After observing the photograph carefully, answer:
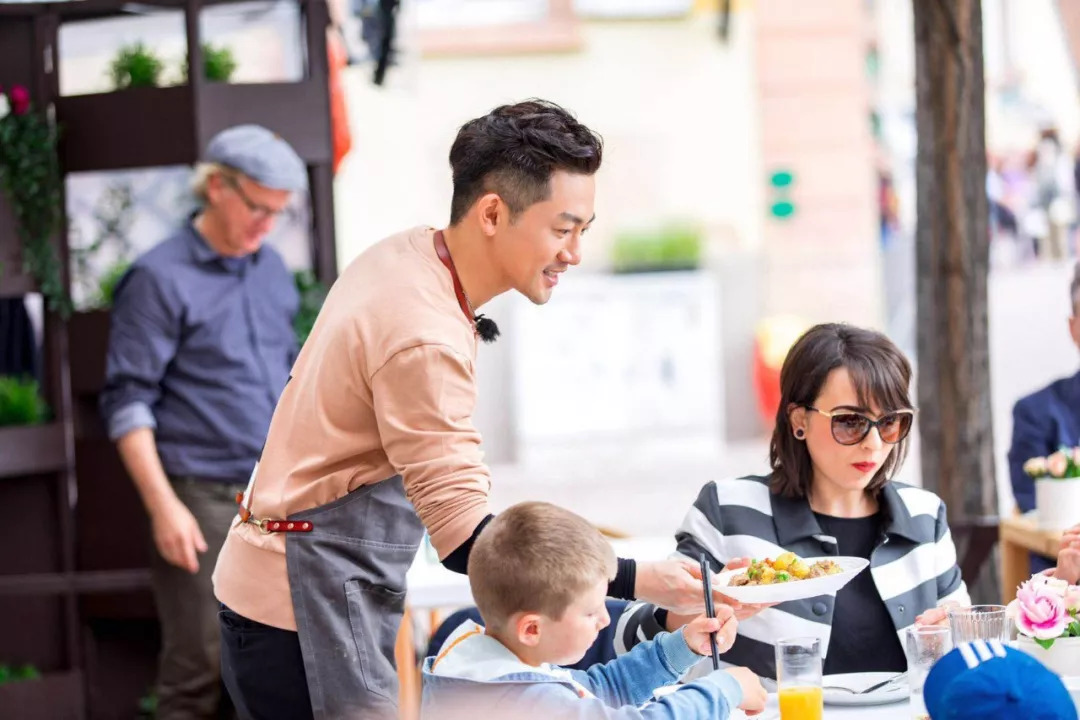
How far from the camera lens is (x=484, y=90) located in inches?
492

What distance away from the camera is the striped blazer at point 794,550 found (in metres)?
2.64

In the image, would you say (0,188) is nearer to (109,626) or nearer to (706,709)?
(109,626)

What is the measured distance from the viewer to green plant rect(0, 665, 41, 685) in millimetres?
4516

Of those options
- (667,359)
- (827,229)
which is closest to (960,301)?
(667,359)

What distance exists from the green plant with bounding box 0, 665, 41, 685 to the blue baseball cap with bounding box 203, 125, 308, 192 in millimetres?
1759

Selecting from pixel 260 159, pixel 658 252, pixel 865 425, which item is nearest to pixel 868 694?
pixel 865 425

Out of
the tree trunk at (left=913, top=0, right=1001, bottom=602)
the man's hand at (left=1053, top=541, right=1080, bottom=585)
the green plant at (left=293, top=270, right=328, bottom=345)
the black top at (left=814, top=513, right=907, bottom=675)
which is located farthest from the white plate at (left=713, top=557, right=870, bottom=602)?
the tree trunk at (left=913, top=0, right=1001, bottom=602)

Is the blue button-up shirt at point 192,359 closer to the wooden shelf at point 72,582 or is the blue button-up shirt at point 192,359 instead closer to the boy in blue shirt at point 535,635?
the wooden shelf at point 72,582

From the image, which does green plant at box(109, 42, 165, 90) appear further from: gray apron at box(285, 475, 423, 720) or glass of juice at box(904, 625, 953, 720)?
glass of juice at box(904, 625, 953, 720)

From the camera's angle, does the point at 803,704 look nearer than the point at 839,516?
Yes

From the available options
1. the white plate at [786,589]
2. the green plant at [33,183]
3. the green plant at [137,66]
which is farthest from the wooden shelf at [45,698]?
the white plate at [786,589]

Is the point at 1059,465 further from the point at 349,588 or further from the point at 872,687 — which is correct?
the point at 349,588

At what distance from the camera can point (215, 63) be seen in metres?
4.53

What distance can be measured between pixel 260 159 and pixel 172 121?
843mm
